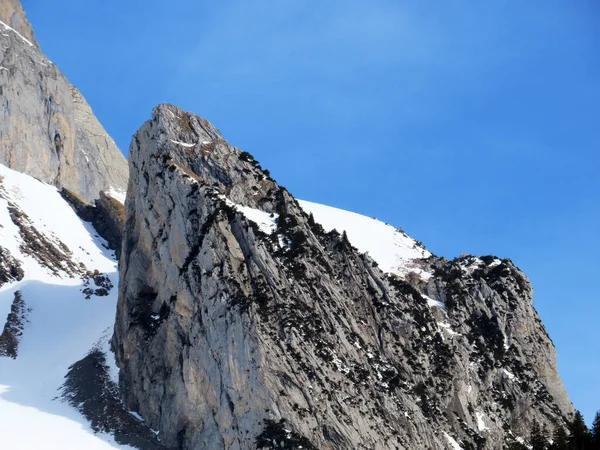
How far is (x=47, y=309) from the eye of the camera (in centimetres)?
11362

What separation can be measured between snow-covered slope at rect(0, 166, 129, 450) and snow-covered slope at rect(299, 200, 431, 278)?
1269 inches

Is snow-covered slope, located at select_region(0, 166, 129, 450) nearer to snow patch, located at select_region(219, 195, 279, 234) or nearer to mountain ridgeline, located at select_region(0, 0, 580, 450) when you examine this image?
mountain ridgeline, located at select_region(0, 0, 580, 450)

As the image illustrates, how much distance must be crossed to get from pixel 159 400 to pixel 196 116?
39020 mm

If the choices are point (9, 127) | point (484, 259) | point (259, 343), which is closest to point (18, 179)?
point (9, 127)

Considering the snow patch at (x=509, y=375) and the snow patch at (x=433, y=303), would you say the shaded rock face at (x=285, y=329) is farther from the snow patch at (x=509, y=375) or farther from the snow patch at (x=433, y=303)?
the snow patch at (x=509, y=375)

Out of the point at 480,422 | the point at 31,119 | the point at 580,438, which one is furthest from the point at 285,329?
the point at 31,119

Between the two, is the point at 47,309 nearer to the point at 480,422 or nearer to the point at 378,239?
Result: the point at 378,239

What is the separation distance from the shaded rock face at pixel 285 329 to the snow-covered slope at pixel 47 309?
25.4 ft

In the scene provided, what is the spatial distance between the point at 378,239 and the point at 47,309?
46.2 meters

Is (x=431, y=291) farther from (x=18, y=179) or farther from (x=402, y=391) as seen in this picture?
(x=18, y=179)

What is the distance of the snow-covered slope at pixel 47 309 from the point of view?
259ft

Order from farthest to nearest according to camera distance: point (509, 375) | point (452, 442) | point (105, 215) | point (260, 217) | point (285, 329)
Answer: point (105, 215) < point (509, 375) < point (260, 217) < point (452, 442) < point (285, 329)

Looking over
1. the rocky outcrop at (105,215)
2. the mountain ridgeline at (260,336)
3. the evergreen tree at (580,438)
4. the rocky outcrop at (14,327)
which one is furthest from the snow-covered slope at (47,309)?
the evergreen tree at (580,438)

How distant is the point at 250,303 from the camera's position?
74.4m
